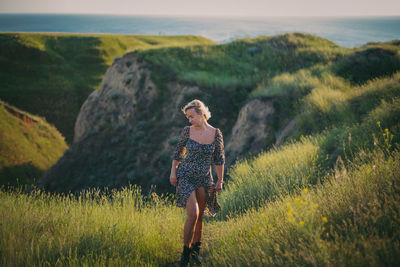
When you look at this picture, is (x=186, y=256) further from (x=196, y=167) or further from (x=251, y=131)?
(x=251, y=131)

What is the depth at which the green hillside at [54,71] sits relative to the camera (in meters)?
30.8

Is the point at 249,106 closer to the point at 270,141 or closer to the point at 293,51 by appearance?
the point at 270,141

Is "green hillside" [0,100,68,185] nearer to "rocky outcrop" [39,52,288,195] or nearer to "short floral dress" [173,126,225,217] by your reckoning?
"rocky outcrop" [39,52,288,195]

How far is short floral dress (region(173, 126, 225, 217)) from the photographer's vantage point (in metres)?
3.59

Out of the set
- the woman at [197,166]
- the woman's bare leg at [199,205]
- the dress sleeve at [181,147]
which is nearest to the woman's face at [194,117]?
the woman at [197,166]

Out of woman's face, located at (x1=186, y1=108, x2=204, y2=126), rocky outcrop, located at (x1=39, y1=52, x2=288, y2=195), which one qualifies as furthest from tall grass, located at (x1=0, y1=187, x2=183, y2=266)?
rocky outcrop, located at (x1=39, y1=52, x2=288, y2=195)

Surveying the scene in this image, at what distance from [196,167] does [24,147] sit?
23.3 m

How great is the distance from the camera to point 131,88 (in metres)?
16.3

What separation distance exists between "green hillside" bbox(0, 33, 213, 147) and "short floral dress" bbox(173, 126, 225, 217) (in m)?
26.5

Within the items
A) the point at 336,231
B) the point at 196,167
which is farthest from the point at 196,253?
the point at 336,231

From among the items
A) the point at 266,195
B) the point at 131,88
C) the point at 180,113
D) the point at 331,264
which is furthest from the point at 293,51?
the point at 331,264

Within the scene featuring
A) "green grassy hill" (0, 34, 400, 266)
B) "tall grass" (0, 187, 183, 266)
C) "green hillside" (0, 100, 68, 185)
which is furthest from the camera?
"green hillside" (0, 100, 68, 185)

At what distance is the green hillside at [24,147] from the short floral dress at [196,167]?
60.7 ft

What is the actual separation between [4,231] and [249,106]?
10.1 metres
